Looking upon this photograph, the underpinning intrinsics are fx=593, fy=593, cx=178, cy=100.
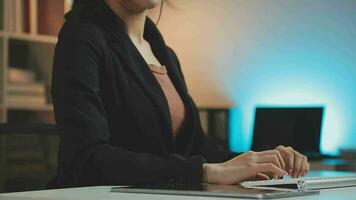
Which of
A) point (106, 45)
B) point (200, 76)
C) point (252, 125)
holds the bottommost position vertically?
point (252, 125)

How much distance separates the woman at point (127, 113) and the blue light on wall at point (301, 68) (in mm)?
1464

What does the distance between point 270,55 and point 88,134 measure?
211 centimetres

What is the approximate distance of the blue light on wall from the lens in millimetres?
2783

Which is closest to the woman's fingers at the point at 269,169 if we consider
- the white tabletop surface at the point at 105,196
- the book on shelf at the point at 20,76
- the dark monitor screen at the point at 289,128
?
the white tabletop surface at the point at 105,196

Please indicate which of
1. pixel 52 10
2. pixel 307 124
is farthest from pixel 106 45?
pixel 52 10

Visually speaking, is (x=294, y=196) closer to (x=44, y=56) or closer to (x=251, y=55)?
(x=251, y=55)

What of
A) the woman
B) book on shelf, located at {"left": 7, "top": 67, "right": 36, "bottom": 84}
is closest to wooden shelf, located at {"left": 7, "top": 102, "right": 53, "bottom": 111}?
book on shelf, located at {"left": 7, "top": 67, "right": 36, "bottom": 84}

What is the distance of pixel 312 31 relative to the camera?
2.91m

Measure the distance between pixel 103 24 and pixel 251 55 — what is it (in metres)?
1.92

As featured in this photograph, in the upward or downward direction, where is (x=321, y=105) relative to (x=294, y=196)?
Result: downward

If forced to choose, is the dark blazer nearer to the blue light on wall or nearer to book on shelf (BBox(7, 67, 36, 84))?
the blue light on wall

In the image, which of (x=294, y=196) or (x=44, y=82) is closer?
(x=294, y=196)

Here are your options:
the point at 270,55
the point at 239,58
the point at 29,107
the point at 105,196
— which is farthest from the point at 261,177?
the point at 29,107

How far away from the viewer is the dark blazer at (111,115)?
102 centimetres
